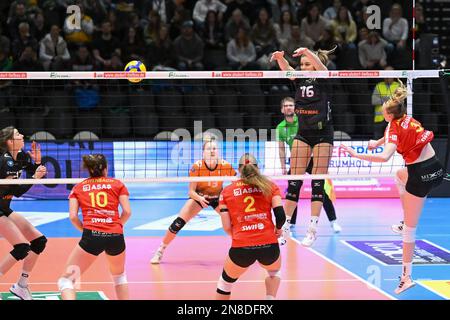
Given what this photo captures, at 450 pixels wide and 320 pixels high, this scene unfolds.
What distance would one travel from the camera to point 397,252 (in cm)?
1144

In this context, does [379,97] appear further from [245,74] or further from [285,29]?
[245,74]

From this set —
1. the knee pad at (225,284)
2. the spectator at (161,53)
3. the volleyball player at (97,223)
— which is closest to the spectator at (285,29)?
the spectator at (161,53)

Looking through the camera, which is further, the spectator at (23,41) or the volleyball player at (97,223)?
the spectator at (23,41)

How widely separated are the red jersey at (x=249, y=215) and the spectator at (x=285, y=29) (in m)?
9.81

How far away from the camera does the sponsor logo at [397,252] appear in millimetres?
10896

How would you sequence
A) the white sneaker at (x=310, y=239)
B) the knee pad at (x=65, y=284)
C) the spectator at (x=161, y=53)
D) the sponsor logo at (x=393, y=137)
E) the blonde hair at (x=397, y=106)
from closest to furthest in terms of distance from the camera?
the knee pad at (x=65, y=284) < the sponsor logo at (x=393, y=137) < the blonde hair at (x=397, y=106) < the white sneaker at (x=310, y=239) < the spectator at (x=161, y=53)

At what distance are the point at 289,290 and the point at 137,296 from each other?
175 centimetres

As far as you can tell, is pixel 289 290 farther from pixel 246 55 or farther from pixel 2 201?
pixel 246 55

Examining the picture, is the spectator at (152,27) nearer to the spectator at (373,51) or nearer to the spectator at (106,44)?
the spectator at (106,44)

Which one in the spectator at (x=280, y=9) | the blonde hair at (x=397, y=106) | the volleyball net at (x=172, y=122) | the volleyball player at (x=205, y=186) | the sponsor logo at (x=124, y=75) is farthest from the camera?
the spectator at (x=280, y=9)

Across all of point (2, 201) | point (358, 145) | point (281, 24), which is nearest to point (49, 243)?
point (2, 201)

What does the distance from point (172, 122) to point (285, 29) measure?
328 cm

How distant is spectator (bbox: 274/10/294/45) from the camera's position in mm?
17297

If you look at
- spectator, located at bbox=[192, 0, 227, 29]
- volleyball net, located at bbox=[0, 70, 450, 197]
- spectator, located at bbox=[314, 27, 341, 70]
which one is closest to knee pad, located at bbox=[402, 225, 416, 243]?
volleyball net, located at bbox=[0, 70, 450, 197]
